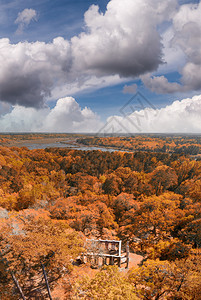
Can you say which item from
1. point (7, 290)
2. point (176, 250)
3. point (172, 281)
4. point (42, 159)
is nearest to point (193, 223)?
point (176, 250)

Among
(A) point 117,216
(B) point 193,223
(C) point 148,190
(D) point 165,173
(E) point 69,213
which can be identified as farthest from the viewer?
(D) point 165,173

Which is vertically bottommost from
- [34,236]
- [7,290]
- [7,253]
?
[7,290]

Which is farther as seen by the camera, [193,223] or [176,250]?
[193,223]

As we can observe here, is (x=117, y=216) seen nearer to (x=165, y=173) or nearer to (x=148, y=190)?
(x=148, y=190)

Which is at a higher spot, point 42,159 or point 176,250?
point 42,159

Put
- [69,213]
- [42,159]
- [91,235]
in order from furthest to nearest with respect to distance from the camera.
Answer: [42,159], [69,213], [91,235]

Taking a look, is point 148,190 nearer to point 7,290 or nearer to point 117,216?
point 117,216
